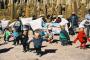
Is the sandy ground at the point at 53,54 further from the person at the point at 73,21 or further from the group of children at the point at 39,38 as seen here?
the person at the point at 73,21

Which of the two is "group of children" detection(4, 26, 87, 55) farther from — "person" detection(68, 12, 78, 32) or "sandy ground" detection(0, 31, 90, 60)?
"person" detection(68, 12, 78, 32)

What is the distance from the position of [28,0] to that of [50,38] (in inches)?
812

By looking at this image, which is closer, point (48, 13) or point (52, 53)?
point (52, 53)

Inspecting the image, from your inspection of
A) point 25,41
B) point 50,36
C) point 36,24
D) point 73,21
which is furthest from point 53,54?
point 73,21

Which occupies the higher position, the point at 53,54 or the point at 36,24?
the point at 36,24

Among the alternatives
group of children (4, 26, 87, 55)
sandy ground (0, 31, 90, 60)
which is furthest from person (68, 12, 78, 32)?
sandy ground (0, 31, 90, 60)

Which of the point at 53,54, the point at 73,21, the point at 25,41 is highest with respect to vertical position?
the point at 73,21

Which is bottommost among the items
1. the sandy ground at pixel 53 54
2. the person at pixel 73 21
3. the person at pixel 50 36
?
the sandy ground at pixel 53 54

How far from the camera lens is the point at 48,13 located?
3969 cm

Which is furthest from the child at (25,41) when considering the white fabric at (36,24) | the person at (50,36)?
the white fabric at (36,24)

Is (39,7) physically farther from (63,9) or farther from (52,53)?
(52,53)

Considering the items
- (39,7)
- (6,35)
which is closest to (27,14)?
(39,7)

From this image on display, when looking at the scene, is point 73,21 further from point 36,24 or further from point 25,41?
point 25,41

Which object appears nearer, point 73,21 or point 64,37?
point 64,37
